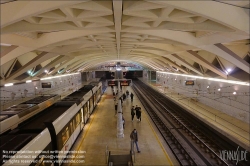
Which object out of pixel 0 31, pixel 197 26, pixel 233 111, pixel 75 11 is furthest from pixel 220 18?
pixel 233 111

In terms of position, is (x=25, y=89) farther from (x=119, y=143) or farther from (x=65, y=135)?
(x=119, y=143)

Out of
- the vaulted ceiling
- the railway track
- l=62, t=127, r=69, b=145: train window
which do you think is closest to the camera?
the vaulted ceiling

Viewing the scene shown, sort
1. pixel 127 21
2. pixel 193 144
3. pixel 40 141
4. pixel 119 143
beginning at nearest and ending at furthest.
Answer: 1. pixel 40 141
2. pixel 127 21
3. pixel 119 143
4. pixel 193 144

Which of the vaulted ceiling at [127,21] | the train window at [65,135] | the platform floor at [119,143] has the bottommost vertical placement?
the platform floor at [119,143]

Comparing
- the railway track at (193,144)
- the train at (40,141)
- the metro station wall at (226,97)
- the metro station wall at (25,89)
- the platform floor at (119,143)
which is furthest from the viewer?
the metro station wall at (25,89)

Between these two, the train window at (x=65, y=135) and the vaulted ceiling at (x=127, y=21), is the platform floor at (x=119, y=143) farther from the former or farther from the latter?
the vaulted ceiling at (x=127, y=21)

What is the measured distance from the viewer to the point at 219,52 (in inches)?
360

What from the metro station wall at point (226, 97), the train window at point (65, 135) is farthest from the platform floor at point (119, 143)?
the metro station wall at point (226, 97)

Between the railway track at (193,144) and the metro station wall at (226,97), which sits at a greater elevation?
the metro station wall at (226,97)

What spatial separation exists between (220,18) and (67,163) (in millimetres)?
7955

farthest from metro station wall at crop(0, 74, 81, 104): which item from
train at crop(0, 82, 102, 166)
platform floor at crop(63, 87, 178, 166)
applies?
train at crop(0, 82, 102, 166)

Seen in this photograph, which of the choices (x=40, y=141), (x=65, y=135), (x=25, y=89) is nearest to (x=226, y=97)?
(x=65, y=135)

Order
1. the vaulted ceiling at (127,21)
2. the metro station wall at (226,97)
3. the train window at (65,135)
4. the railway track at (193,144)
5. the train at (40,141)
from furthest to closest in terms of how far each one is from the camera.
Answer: the metro station wall at (226,97), the railway track at (193,144), the train window at (65,135), the train at (40,141), the vaulted ceiling at (127,21)

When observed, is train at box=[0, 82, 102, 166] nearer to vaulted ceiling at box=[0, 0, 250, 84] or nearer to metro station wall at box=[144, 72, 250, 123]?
vaulted ceiling at box=[0, 0, 250, 84]
